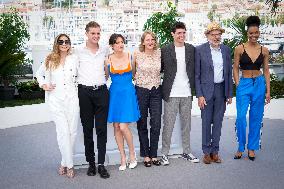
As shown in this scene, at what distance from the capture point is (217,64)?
3.82 meters

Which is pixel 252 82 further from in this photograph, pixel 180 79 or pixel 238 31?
pixel 238 31

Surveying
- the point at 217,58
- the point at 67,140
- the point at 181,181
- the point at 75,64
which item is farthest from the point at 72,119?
the point at 217,58

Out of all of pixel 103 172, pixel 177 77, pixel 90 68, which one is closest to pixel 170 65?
pixel 177 77

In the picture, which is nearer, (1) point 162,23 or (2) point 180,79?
A: (2) point 180,79

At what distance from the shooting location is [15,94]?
10766 millimetres

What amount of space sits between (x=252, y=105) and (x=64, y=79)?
6.47 ft

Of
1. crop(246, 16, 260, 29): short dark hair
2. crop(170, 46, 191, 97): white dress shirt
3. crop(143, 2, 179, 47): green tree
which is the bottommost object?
crop(170, 46, 191, 97): white dress shirt

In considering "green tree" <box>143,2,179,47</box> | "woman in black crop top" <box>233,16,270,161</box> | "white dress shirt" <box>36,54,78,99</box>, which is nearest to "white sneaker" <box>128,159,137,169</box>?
"white dress shirt" <box>36,54,78,99</box>

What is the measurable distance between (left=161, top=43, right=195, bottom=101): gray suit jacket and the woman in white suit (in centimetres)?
89

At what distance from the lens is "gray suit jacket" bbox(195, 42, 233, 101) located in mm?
3773

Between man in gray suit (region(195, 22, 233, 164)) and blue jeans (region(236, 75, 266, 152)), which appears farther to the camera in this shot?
blue jeans (region(236, 75, 266, 152))

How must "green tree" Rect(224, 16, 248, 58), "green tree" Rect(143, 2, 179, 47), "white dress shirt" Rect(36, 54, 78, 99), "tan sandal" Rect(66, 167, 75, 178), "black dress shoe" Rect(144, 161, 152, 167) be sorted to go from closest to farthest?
"white dress shirt" Rect(36, 54, 78, 99), "tan sandal" Rect(66, 167, 75, 178), "black dress shoe" Rect(144, 161, 152, 167), "green tree" Rect(224, 16, 248, 58), "green tree" Rect(143, 2, 179, 47)

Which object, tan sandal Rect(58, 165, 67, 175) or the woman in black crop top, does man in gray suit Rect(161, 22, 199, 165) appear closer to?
the woman in black crop top

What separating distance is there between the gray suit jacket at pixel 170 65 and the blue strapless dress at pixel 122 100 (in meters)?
0.35
